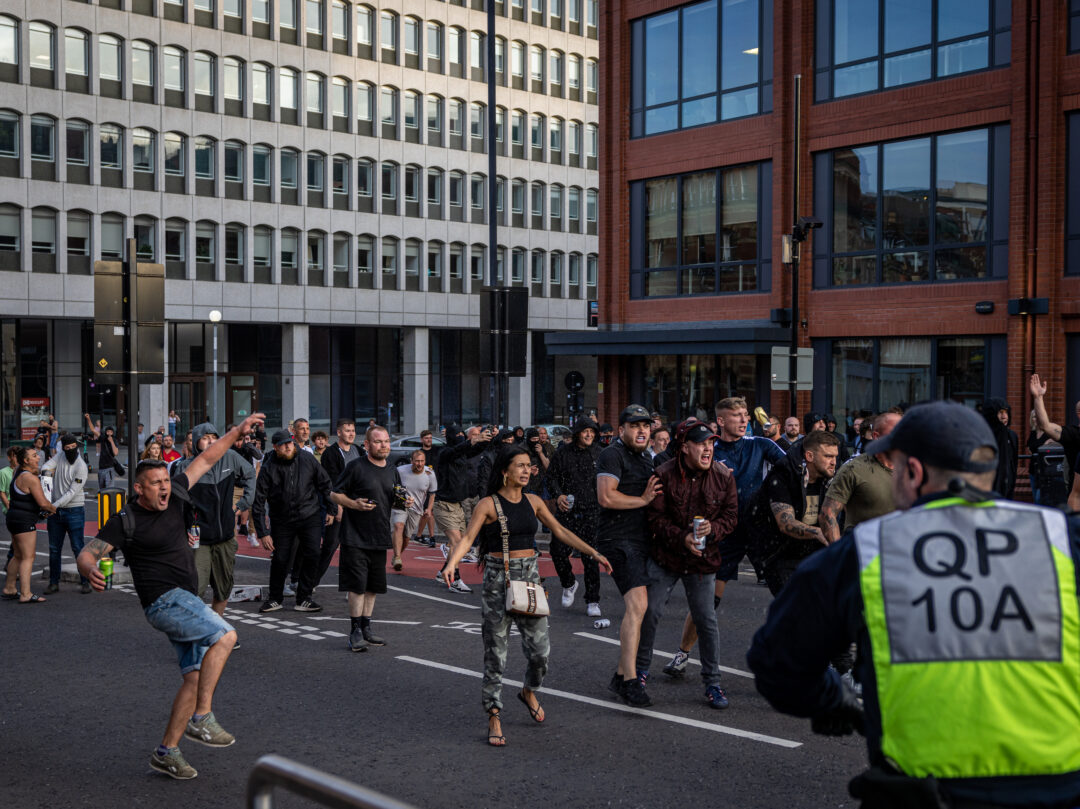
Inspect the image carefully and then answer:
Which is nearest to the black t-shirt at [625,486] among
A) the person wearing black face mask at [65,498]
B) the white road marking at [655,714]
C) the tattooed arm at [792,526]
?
the tattooed arm at [792,526]

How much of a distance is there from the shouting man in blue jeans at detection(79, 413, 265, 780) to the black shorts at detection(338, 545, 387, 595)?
125 inches

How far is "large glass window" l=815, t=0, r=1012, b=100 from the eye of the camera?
22.0 m

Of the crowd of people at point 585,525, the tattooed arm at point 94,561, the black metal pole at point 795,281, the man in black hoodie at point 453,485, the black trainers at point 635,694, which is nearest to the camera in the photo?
the crowd of people at point 585,525

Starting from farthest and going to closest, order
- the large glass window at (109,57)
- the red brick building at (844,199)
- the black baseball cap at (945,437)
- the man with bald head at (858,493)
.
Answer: the large glass window at (109,57), the red brick building at (844,199), the man with bald head at (858,493), the black baseball cap at (945,437)

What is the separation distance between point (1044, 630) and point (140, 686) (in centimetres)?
776

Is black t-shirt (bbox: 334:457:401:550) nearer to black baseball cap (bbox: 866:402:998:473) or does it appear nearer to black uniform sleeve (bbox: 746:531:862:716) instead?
black uniform sleeve (bbox: 746:531:862:716)

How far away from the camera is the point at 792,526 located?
8.57m

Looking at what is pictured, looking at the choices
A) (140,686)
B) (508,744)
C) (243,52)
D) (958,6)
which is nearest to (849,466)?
(508,744)

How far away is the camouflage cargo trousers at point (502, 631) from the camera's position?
789cm

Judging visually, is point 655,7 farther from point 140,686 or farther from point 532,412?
point 532,412

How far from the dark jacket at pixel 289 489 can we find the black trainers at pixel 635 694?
198 inches

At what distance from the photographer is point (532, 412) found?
62.5m

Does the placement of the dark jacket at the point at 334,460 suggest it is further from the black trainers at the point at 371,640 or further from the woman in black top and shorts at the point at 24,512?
the black trainers at the point at 371,640

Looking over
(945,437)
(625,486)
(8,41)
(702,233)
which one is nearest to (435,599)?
(625,486)
